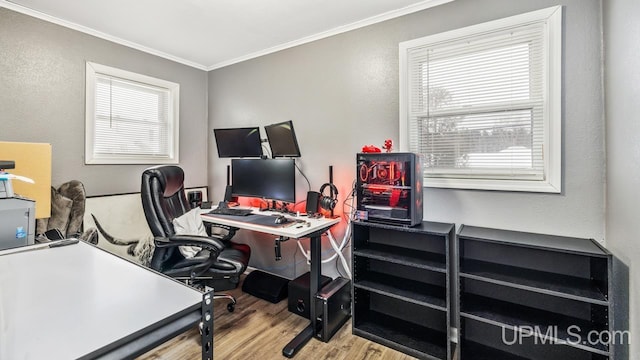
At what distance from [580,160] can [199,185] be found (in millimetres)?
3622

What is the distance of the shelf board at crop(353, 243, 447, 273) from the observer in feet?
6.39

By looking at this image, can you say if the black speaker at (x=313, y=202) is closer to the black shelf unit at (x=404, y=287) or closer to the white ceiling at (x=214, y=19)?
the black shelf unit at (x=404, y=287)

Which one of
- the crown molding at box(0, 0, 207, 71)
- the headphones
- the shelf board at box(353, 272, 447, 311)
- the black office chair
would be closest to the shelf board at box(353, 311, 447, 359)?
the shelf board at box(353, 272, 447, 311)

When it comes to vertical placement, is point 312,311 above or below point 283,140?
below

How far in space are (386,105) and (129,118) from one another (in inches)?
103

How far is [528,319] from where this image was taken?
174cm

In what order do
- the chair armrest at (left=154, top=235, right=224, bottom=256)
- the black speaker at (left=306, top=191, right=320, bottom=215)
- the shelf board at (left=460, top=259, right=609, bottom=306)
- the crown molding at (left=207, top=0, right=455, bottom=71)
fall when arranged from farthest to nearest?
1. the black speaker at (left=306, top=191, right=320, bottom=215)
2. the crown molding at (left=207, top=0, right=455, bottom=71)
3. the chair armrest at (left=154, top=235, right=224, bottom=256)
4. the shelf board at (left=460, top=259, right=609, bottom=306)

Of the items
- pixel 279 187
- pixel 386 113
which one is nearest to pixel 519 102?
pixel 386 113

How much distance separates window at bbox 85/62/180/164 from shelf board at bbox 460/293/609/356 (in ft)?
10.7

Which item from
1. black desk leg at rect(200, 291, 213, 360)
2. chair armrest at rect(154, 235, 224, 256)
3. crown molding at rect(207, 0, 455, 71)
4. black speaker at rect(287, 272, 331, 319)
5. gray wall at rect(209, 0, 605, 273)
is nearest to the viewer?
black desk leg at rect(200, 291, 213, 360)

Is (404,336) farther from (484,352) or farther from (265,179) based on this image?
(265,179)

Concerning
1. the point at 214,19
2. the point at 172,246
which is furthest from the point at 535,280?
the point at 214,19

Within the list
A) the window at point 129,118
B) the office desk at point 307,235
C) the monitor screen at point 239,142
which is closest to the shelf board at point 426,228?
the office desk at point 307,235

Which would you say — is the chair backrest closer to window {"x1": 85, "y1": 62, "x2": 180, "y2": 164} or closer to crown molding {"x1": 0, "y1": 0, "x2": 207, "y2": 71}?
window {"x1": 85, "y1": 62, "x2": 180, "y2": 164}
